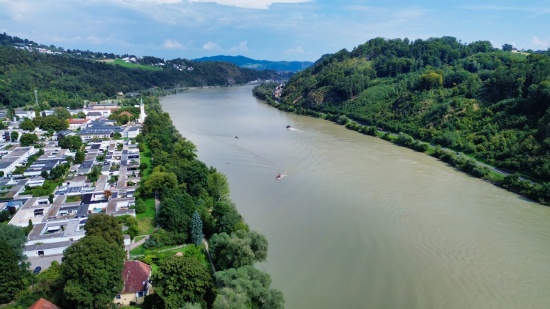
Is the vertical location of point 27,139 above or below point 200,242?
above

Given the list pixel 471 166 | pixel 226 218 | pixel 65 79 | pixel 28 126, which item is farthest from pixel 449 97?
pixel 65 79

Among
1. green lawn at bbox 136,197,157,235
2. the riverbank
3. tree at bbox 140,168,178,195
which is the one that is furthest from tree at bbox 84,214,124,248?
the riverbank

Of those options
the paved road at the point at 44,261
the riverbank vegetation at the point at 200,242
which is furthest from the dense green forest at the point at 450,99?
the paved road at the point at 44,261

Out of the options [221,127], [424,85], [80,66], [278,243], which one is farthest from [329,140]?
[80,66]

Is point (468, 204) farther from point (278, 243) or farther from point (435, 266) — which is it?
point (278, 243)

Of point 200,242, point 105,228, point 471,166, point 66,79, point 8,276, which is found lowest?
point 200,242

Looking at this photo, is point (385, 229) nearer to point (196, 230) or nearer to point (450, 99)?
point (196, 230)
